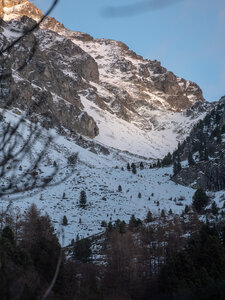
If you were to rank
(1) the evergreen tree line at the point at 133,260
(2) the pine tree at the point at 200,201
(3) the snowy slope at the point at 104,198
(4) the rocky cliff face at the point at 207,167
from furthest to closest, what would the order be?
(4) the rocky cliff face at the point at 207,167
(2) the pine tree at the point at 200,201
(3) the snowy slope at the point at 104,198
(1) the evergreen tree line at the point at 133,260

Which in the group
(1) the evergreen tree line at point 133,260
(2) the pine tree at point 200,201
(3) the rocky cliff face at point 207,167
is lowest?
(1) the evergreen tree line at point 133,260

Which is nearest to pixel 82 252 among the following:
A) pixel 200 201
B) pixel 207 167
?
pixel 200 201

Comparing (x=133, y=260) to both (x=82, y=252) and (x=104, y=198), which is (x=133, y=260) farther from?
(x=104, y=198)

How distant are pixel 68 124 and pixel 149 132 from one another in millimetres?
63729

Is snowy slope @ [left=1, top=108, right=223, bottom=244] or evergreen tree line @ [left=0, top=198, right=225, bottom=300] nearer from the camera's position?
evergreen tree line @ [left=0, top=198, right=225, bottom=300]

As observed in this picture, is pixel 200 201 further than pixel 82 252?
Yes

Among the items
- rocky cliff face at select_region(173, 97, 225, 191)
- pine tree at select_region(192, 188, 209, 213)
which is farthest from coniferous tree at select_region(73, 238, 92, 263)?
rocky cliff face at select_region(173, 97, 225, 191)

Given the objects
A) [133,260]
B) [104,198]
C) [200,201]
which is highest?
[104,198]

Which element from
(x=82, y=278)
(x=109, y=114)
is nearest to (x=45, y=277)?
(x=82, y=278)

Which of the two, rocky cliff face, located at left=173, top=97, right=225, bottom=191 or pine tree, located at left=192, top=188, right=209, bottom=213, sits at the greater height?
rocky cliff face, located at left=173, top=97, right=225, bottom=191

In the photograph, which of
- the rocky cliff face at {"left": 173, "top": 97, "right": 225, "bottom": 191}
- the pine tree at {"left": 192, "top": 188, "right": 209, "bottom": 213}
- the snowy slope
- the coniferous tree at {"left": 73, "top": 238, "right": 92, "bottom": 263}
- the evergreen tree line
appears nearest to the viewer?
the evergreen tree line

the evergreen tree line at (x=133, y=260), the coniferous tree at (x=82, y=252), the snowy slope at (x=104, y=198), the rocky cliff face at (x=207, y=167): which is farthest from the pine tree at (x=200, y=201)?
the coniferous tree at (x=82, y=252)

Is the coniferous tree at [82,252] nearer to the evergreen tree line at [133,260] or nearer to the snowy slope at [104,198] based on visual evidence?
the evergreen tree line at [133,260]

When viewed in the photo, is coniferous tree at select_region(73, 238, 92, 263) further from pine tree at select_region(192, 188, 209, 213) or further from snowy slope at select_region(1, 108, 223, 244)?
pine tree at select_region(192, 188, 209, 213)
